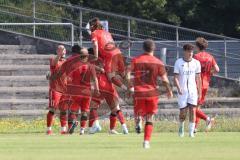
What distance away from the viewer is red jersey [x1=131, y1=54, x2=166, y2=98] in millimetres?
20078

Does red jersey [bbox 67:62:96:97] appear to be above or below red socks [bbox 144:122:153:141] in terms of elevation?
above

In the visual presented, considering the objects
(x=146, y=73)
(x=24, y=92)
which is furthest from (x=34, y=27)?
(x=146, y=73)

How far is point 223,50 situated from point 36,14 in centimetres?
697

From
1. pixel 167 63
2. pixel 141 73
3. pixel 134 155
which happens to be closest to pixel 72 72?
pixel 141 73

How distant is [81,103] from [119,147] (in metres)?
6.15

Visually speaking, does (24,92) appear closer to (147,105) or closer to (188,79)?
(188,79)

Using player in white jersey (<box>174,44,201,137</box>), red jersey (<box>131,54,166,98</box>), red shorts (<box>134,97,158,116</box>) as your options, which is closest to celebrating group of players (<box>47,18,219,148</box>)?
player in white jersey (<box>174,44,201,137</box>)

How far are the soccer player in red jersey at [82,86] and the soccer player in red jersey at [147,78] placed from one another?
182 inches

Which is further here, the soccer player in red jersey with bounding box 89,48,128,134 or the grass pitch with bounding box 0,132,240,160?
the soccer player in red jersey with bounding box 89,48,128,134

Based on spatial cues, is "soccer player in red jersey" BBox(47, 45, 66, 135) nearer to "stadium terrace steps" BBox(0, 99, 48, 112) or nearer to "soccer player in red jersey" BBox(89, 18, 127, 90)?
"soccer player in red jersey" BBox(89, 18, 127, 90)

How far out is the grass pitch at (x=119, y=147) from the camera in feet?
55.9

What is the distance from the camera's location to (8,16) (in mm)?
38719

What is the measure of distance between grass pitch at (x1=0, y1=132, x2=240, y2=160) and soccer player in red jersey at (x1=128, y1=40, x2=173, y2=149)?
71cm

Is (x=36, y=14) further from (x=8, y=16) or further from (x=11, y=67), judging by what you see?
(x=11, y=67)
